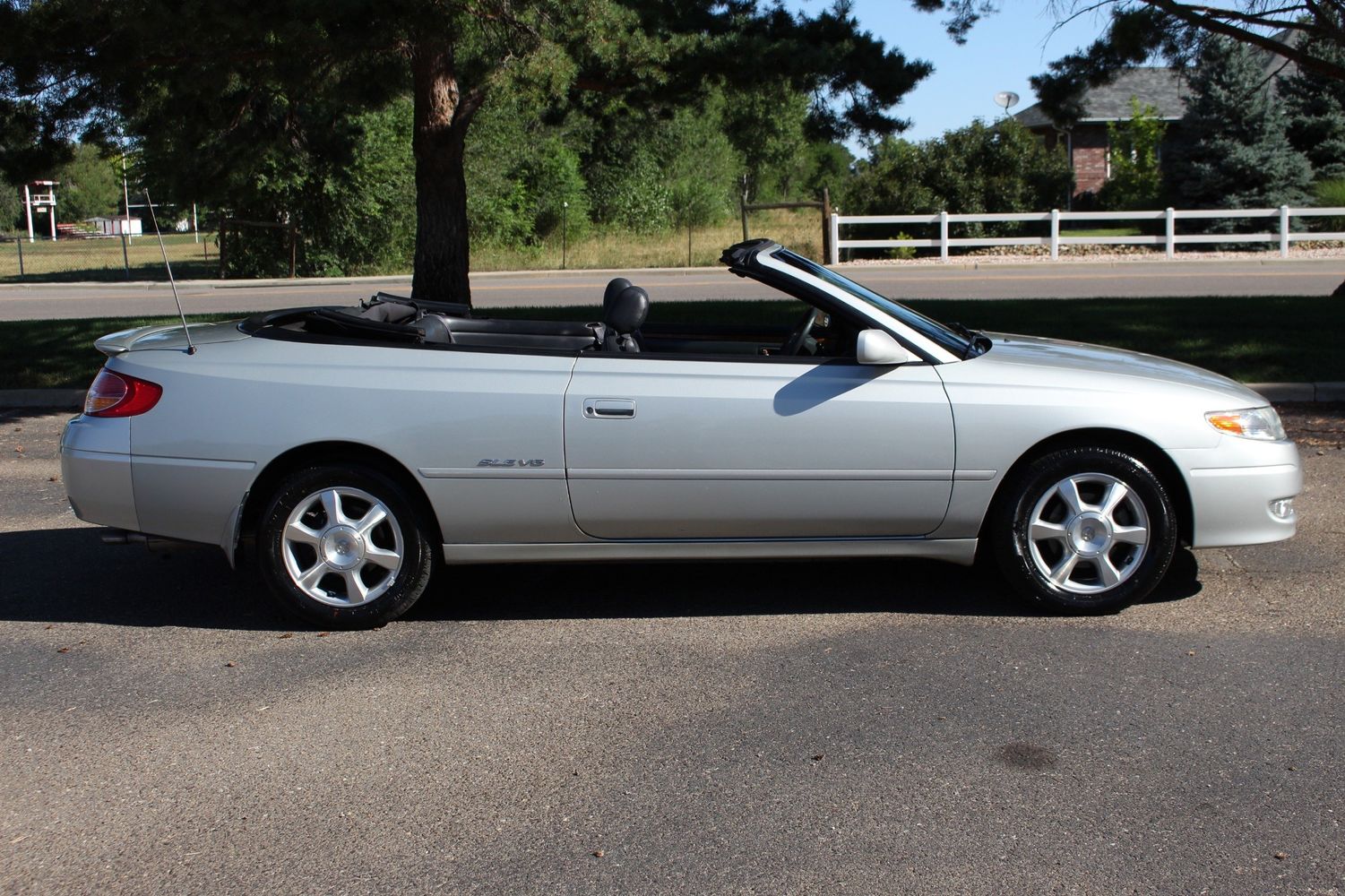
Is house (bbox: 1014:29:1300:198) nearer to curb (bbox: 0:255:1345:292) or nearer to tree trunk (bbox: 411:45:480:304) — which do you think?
curb (bbox: 0:255:1345:292)

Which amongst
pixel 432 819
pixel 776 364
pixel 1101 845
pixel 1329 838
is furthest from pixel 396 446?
pixel 1329 838

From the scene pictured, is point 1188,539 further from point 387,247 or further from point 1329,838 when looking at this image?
point 387,247

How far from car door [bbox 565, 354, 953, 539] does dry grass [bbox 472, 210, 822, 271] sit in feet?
85.6

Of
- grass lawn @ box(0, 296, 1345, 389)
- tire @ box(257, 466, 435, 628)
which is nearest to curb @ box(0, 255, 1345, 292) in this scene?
grass lawn @ box(0, 296, 1345, 389)

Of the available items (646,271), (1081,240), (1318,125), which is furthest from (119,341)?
(1318,125)

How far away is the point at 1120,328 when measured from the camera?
13.1 m

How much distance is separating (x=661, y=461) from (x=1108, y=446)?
180 cm

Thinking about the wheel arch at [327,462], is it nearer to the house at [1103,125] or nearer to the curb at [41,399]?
the curb at [41,399]

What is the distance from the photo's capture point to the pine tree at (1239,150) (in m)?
34.2

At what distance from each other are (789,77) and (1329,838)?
1139cm

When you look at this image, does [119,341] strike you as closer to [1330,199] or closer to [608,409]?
[608,409]

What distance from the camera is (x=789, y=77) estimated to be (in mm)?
13852

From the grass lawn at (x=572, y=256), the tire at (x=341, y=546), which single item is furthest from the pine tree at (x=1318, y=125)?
the tire at (x=341, y=546)

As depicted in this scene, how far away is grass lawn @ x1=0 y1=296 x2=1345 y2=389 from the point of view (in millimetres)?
11422
